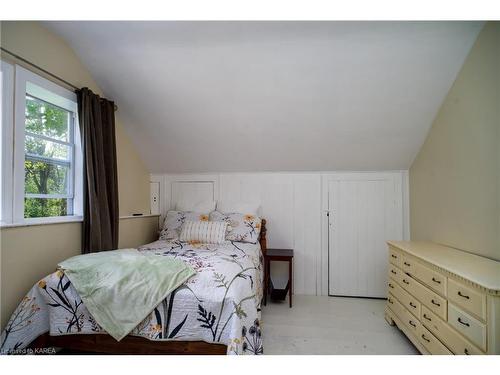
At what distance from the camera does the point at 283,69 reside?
2277 millimetres

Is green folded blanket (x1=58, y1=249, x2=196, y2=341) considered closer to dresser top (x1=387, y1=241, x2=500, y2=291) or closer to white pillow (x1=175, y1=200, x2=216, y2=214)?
dresser top (x1=387, y1=241, x2=500, y2=291)

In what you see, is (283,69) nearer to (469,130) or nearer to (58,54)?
(469,130)

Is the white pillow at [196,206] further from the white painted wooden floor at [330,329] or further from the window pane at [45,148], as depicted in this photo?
the window pane at [45,148]

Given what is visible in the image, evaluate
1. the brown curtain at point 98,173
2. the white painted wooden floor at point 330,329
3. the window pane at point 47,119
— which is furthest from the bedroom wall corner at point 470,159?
the window pane at point 47,119

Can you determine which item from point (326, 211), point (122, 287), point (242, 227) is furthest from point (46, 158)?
point (326, 211)

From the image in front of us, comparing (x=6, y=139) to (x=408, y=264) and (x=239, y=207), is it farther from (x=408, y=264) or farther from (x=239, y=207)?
(x=408, y=264)

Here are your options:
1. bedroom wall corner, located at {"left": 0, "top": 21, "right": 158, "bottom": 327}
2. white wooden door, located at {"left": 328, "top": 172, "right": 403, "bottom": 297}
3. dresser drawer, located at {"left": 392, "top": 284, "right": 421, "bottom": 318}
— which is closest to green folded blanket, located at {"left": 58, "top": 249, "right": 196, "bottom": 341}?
bedroom wall corner, located at {"left": 0, "top": 21, "right": 158, "bottom": 327}

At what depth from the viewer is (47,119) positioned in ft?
7.22

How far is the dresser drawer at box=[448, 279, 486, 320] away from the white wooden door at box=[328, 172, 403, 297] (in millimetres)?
1653

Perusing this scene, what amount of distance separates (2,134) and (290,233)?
2790 mm

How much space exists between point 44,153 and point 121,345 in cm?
161

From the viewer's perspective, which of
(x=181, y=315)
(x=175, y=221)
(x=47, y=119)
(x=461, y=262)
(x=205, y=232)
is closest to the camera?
(x=181, y=315)

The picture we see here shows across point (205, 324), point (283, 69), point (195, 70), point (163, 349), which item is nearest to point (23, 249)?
point (163, 349)

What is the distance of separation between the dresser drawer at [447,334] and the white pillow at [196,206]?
235 cm
